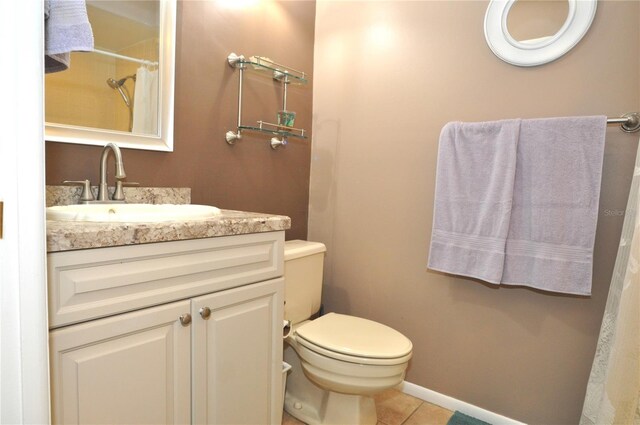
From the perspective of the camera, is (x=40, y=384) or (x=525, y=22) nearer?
(x=40, y=384)

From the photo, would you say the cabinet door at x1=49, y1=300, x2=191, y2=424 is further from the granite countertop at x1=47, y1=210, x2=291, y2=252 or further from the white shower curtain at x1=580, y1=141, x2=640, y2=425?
the white shower curtain at x1=580, y1=141, x2=640, y2=425

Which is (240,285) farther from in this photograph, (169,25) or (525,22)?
(525,22)

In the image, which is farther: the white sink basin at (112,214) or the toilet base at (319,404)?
the toilet base at (319,404)

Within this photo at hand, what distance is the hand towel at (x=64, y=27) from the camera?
71cm

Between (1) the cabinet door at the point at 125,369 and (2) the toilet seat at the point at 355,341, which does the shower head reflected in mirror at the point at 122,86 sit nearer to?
(1) the cabinet door at the point at 125,369

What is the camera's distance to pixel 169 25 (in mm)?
1412

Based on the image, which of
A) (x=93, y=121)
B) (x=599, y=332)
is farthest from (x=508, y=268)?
(x=93, y=121)

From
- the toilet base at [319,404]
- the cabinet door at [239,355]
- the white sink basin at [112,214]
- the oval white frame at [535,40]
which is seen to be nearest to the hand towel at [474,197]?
the oval white frame at [535,40]

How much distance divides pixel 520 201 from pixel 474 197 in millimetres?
165

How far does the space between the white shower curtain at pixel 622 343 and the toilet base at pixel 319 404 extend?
0.78 metres

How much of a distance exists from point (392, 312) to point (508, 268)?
621mm

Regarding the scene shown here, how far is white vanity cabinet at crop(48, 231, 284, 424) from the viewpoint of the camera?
0.79 metres

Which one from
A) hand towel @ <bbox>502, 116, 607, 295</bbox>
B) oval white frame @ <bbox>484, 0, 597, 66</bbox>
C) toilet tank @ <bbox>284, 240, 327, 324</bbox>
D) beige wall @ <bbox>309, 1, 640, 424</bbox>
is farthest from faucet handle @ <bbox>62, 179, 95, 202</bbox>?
oval white frame @ <bbox>484, 0, 597, 66</bbox>

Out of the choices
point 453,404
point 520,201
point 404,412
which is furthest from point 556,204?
point 404,412
